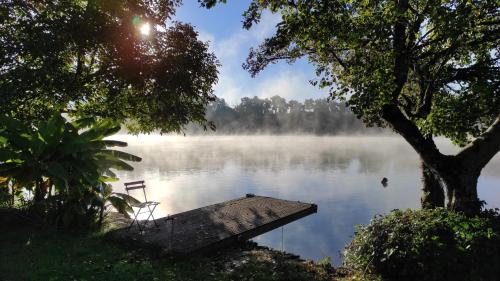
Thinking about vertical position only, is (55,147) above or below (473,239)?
above

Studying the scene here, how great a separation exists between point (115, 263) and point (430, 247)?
20.6 ft

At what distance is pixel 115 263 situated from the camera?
727cm

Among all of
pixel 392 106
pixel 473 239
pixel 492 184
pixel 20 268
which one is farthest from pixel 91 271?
pixel 492 184

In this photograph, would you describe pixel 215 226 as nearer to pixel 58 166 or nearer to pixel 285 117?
pixel 58 166

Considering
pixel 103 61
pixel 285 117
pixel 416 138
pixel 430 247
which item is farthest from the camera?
pixel 285 117

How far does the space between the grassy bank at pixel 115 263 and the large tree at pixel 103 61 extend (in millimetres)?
4590

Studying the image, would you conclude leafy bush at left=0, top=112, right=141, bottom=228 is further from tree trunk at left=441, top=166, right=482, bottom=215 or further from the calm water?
tree trunk at left=441, top=166, right=482, bottom=215

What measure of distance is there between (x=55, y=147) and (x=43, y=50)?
11.0 ft

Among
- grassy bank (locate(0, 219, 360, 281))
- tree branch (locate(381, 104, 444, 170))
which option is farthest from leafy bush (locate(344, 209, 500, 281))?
tree branch (locate(381, 104, 444, 170))

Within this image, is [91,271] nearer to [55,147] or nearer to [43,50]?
[55,147]

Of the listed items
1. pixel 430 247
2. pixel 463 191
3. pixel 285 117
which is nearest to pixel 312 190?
pixel 463 191

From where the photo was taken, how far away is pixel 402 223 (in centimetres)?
696

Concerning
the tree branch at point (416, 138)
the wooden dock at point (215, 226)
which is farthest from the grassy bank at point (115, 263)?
the tree branch at point (416, 138)

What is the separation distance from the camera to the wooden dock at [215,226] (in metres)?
8.65
